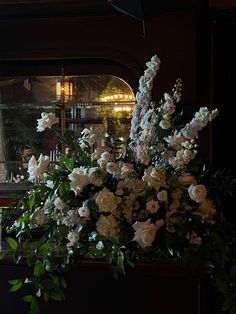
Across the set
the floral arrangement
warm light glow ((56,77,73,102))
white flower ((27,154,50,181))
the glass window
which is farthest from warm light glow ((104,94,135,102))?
white flower ((27,154,50,181))

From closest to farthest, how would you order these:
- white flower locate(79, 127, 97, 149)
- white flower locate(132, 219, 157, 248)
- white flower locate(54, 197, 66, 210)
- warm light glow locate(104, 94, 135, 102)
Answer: white flower locate(132, 219, 157, 248) → white flower locate(54, 197, 66, 210) → white flower locate(79, 127, 97, 149) → warm light glow locate(104, 94, 135, 102)

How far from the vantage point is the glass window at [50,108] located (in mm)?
2223

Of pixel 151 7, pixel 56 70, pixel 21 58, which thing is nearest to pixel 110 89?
pixel 56 70

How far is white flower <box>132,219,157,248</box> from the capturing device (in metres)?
1.13

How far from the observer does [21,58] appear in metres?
2.07

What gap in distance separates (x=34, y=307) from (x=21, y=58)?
1.20 meters

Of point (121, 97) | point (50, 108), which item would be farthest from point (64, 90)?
point (121, 97)

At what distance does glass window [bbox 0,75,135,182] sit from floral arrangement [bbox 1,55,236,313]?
87 cm

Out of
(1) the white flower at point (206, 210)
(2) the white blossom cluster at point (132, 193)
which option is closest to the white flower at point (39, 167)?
(2) the white blossom cluster at point (132, 193)

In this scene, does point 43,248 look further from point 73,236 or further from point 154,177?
point 154,177

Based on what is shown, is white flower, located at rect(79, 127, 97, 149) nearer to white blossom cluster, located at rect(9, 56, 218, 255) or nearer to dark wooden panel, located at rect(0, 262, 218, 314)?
white blossom cluster, located at rect(9, 56, 218, 255)

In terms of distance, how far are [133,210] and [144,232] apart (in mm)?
102

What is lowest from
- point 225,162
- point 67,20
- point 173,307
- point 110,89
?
point 173,307

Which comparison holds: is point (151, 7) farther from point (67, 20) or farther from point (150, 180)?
point (67, 20)
